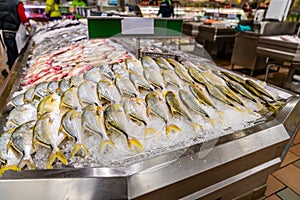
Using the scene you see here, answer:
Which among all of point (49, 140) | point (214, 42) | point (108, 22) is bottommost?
point (214, 42)

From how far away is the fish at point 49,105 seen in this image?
1.06 metres

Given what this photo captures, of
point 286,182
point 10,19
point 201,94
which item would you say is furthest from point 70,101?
point 10,19

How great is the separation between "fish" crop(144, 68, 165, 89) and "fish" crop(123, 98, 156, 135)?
203mm

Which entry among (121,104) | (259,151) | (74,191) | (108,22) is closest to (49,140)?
(74,191)

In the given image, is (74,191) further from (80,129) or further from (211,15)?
(211,15)

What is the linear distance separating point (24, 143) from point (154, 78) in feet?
2.38

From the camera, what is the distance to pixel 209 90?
1238 millimetres

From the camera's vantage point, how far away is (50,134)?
89 cm

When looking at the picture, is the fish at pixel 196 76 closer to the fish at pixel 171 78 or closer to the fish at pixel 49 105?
the fish at pixel 171 78

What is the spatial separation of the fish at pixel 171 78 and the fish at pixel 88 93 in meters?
0.41

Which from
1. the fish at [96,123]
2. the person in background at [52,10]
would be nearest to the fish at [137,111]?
the fish at [96,123]

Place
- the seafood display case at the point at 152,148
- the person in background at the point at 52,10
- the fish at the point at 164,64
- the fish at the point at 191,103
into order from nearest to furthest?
1. the seafood display case at the point at 152,148
2. the fish at the point at 191,103
3. the fish at the point at 164,64
4. the person in background at the point at 52,10

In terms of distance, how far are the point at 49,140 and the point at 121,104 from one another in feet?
1.18

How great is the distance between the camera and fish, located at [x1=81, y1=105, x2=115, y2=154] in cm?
90
